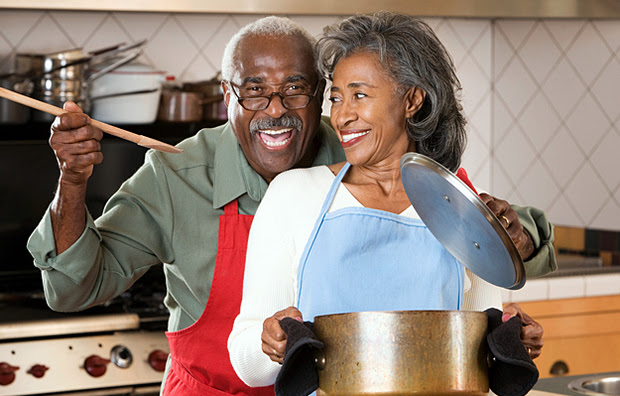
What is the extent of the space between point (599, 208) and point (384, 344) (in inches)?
105

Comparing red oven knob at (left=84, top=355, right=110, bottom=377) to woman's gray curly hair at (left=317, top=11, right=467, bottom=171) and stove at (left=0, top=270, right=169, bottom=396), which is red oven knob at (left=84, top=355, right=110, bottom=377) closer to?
stove at (left=0, top=270, right=169, bottom=396)

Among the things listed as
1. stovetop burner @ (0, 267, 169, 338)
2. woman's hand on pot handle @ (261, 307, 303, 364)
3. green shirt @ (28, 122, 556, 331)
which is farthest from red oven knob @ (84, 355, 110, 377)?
woman's hand on pot handle @ (261, 307, 303, 364)

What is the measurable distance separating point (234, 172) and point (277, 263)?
13.4 inches

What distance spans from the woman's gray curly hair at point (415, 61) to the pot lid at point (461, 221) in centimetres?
24

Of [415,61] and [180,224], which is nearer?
[415,61]

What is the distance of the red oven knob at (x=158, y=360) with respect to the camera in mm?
2307

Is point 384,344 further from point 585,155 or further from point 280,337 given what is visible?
point 585,155

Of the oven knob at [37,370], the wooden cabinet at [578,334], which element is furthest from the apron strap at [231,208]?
the wooden cabinet at [578,334]

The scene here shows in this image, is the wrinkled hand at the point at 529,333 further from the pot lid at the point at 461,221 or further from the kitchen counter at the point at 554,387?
the kitchen counter at the point at 554,387

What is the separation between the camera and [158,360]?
2307 mm

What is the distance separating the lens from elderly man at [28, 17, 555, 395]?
1.46 metres

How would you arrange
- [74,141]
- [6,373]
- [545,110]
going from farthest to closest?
[545,110] → [6,373] → [74,141]

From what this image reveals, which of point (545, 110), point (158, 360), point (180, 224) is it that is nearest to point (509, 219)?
point (180, 224)

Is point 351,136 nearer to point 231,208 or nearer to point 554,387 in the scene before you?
point 231,208
